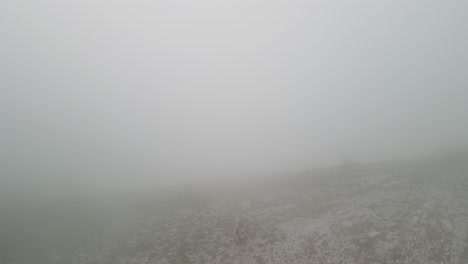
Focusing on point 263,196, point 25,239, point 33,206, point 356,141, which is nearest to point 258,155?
point 356,141

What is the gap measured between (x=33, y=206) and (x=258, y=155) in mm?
74227

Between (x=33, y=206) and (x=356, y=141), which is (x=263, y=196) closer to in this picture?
(x=33, y=206)

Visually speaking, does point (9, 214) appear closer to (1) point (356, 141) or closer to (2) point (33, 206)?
(2) point (33, 206)

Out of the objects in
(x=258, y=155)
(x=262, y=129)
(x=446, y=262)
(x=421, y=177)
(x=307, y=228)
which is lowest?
(x=446, y=262)

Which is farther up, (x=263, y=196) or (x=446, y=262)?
(x=263, y=196)

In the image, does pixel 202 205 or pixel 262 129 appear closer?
pixel 202 205

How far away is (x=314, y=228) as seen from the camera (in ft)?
103

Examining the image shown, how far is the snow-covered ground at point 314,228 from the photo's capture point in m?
26.5

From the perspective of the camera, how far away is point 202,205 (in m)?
42.8

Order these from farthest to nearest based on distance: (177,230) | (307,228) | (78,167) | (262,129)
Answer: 1. (262,129)
2. (78,167)
3. (177,230)
4. (307,228)

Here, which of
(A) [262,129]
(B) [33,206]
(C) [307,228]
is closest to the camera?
(C) [307,228]

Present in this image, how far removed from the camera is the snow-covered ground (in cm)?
2655

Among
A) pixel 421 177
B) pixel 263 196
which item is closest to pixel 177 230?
pixel 263 196

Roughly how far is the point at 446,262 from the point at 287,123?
162m
